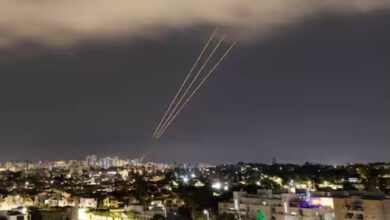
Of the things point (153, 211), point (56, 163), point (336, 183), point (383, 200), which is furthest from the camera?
point (56, 163)

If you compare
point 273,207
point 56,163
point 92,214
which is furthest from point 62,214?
point 56,163

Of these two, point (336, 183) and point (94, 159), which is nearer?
point (336, 183)

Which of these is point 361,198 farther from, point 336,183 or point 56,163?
point 56,163

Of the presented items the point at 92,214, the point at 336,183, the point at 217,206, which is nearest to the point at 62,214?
the point at 92,214

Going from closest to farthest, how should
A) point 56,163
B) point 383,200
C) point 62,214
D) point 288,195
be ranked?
1. point 383,200
2. point 288,195
3. point 62,214
4. point 56,163

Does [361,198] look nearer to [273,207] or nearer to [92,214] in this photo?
[273,207]

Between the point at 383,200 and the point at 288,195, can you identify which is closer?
the point at 383,200

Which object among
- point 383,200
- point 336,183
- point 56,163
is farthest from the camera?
point 56,163

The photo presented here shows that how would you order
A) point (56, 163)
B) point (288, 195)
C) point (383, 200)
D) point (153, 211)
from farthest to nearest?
point (56, 163) → point (153, 211) → point (288, 195) → point (383, 200)
